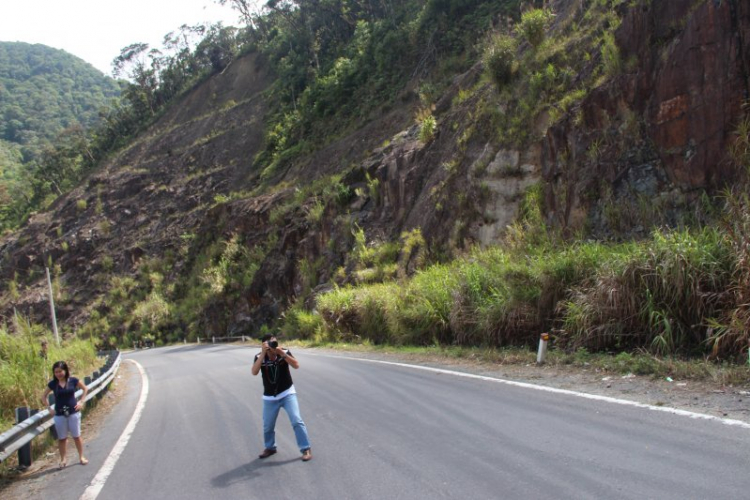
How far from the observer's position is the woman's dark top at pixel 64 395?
6984mm

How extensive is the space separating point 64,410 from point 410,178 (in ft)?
63.8

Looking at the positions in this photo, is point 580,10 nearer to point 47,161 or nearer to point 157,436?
point 157,436

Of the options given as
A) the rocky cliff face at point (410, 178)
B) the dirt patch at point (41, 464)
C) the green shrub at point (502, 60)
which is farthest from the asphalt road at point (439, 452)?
the green shrub at point (502, 60)

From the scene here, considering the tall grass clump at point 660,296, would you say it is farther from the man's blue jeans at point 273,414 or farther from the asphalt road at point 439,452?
the man's blue jeans at point 273,414

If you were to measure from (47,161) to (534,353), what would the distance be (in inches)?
3138

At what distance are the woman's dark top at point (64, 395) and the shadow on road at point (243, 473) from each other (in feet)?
8.71

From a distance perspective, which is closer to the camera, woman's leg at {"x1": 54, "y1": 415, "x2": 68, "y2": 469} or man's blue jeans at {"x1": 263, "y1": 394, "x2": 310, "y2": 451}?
man's blue jeans at {"x1": 263, "y1": 394, "x2": 310, "y2": 451}

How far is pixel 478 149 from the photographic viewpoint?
65.4 feet

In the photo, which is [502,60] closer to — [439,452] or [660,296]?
[660,296]

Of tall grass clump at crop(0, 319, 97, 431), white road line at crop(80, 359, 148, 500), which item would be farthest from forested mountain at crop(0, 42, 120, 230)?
white road line at crop(80, 359, 148, 500)

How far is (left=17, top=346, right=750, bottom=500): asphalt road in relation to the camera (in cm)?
442

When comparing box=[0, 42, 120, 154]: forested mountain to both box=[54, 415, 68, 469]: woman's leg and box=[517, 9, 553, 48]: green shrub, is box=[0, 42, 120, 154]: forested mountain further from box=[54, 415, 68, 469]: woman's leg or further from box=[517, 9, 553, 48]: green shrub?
box=[54, 415, 68, 469]: woman's leg

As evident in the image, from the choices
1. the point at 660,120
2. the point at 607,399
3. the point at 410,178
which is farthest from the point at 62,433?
the point at 410,178

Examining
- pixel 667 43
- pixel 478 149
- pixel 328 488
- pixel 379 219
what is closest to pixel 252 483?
pixel 328 488
